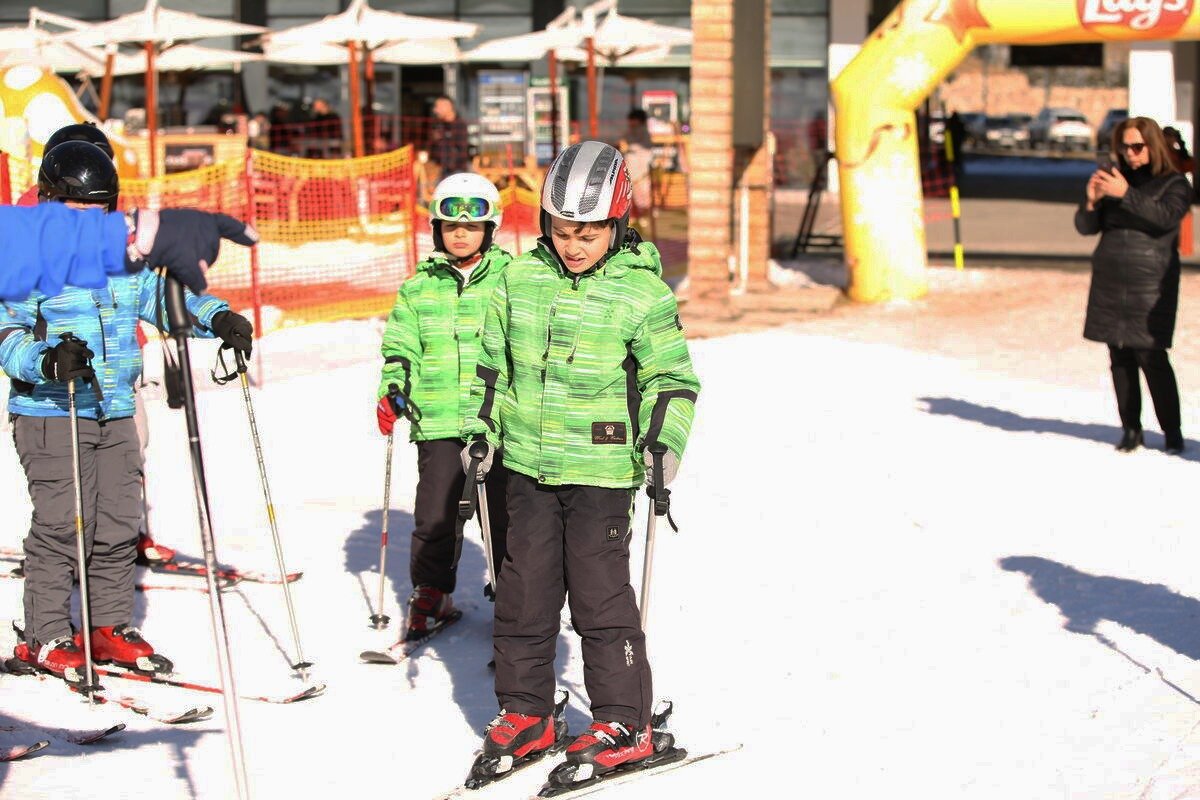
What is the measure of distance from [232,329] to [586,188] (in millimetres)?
1358

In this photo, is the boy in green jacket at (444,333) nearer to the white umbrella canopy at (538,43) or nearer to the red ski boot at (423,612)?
the red ski boot at (423,612)

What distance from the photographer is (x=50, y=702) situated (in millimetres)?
5492

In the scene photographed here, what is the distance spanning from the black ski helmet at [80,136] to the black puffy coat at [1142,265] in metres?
5.47

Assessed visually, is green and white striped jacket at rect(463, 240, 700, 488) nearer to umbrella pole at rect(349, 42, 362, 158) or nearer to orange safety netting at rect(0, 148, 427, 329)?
orange safety netting at rect(0, 148, 427, 329)

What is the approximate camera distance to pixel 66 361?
522cm

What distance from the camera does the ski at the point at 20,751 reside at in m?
4.90

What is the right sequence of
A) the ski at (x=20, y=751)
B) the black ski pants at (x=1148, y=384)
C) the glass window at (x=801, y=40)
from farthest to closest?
the glass window at (x=801, y=40) < the black ski pants at (x=1148, y=384) < the ski at (x=20, y=751)

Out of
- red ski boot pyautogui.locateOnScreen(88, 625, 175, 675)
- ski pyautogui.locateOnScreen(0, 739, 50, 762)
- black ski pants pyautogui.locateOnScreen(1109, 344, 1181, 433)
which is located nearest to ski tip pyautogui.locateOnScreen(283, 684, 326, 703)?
red ski boot pyautogui.locateOnScreen(88, 625, 175, 675)

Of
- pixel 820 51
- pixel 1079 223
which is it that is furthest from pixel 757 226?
pixel 820 51

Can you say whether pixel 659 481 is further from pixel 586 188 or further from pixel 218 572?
pixel 218 572

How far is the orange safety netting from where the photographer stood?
48.2 ft

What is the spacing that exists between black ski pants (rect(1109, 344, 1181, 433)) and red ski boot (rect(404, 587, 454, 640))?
4728mm

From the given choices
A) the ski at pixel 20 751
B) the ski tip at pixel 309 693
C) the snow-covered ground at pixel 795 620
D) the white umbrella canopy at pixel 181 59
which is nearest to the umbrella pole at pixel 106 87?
the white umbrella canopy at pixel 181 59

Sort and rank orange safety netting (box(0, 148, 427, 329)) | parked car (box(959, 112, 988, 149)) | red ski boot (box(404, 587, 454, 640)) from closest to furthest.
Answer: red ski boot (box(404, 587, 454, 640)), orange safety netting (box(0, 148, 427, 329)), parked car (box(959, 112, 988, 149))
